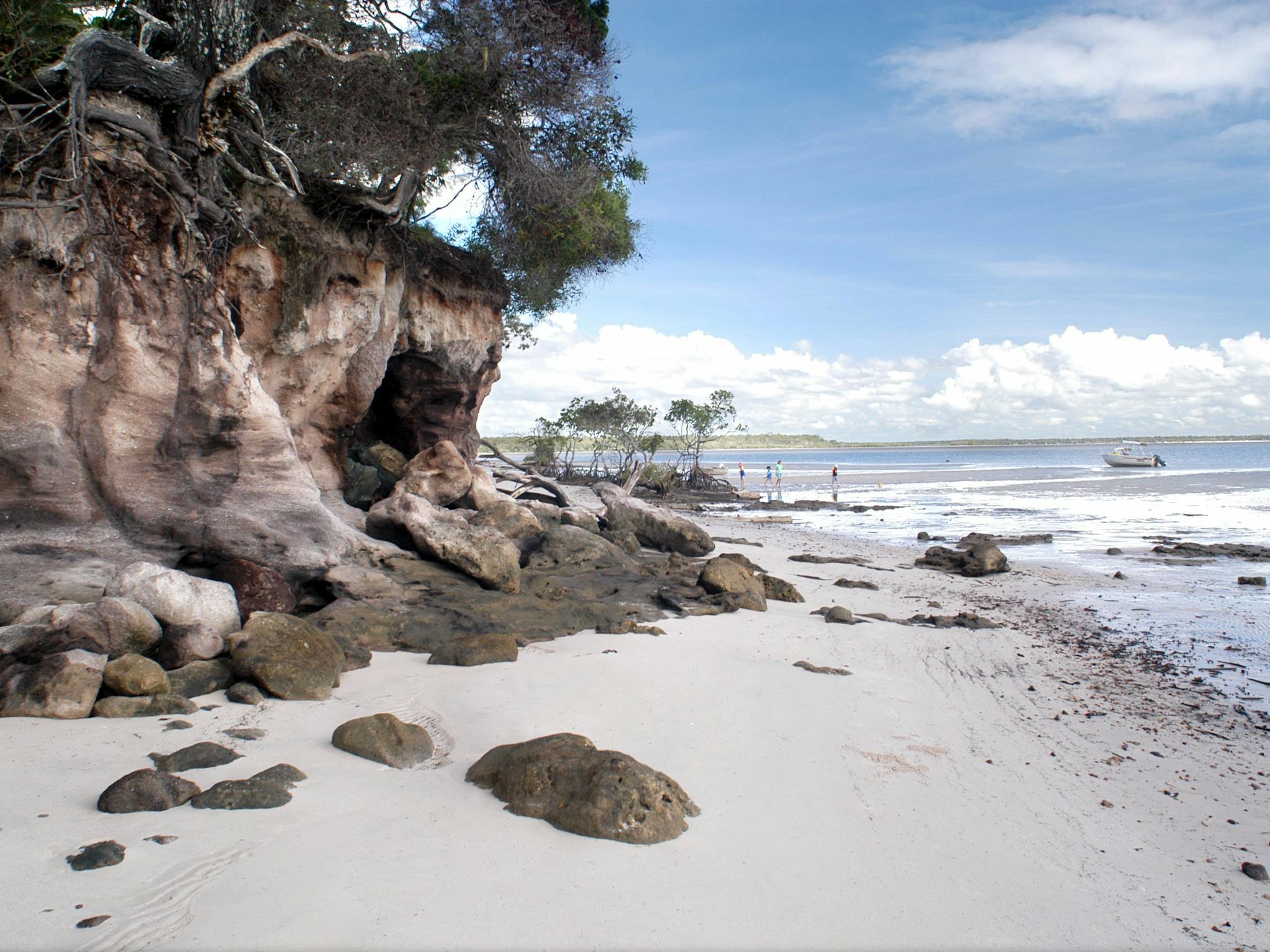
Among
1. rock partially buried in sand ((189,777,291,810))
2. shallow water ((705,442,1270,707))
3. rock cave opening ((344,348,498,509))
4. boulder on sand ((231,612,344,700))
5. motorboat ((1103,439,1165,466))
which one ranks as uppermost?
rock cave opening ((344,348,498,509))

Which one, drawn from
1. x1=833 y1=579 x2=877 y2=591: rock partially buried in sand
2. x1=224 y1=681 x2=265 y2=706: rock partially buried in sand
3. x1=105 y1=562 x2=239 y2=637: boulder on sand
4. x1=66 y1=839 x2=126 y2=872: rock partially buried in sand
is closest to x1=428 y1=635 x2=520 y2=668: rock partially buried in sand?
x1=224 y1=681 x2=265 y2=706: rock partially buried in sand

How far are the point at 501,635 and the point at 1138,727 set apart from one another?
584 centimetres

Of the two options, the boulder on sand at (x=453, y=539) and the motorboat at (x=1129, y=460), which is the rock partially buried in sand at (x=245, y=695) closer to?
the boulder on sand at (x=453, y=539)

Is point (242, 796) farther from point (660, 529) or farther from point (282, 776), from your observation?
point (660, 529)

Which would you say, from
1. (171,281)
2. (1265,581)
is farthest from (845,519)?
(171,281)

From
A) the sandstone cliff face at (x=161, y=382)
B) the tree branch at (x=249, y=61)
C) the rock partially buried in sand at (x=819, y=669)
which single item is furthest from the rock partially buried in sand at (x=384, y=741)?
the tree branch at (x=249, y=61)

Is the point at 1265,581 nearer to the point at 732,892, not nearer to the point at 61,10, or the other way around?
the point at 732,892

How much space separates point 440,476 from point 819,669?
25.0 feet

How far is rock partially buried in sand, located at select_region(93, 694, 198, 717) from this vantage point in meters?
5.37

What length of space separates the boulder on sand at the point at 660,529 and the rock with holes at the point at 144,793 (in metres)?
11.8

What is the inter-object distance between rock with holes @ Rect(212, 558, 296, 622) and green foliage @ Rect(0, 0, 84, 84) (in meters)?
4.88

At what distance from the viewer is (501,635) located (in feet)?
25.5

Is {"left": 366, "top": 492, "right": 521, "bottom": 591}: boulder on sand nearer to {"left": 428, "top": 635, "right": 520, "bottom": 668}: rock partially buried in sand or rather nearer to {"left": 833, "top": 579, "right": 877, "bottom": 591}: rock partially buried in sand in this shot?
{"left": 428, "top": 635, "right": 520, "bottom": 668}: rock partially buried in sand

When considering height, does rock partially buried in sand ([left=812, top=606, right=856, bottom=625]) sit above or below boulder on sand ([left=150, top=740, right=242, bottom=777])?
below
